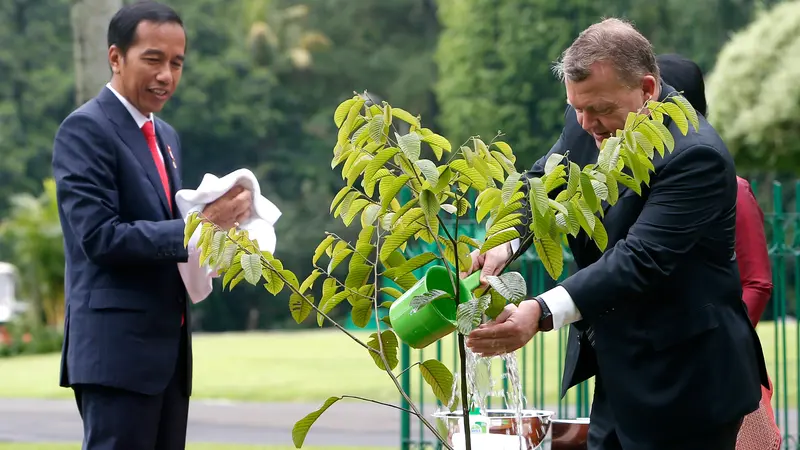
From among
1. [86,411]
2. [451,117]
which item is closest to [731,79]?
[451,117]

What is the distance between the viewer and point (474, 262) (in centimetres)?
352

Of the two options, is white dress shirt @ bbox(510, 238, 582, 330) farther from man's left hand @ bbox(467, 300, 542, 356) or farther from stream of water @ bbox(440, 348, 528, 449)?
stream of water @ bbox(440, 348, 528, 449)

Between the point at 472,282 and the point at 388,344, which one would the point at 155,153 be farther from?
the point at 472,282

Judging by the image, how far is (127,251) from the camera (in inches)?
152

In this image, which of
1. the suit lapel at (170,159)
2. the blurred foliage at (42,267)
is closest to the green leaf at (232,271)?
the suit lapel at (170,159)

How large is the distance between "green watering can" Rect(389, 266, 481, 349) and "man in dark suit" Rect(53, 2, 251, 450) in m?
1.16

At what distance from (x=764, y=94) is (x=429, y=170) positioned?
66.1 feet

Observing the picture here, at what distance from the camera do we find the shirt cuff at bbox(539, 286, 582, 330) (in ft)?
10.1

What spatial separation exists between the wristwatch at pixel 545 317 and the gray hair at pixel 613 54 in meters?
0.55

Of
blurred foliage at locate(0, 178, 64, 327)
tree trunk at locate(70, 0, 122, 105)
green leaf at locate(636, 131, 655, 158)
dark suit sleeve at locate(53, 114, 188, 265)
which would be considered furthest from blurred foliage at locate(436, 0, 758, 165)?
green leaf at locate(636, 131, 655, 158)

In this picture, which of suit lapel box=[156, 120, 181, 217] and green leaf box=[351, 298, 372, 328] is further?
suit lapel box=[156, 120, 181, 217]

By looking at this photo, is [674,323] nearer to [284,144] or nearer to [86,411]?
[86,411]

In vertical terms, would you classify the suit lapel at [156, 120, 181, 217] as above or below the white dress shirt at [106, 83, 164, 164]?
below

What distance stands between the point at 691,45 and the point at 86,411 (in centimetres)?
3574
